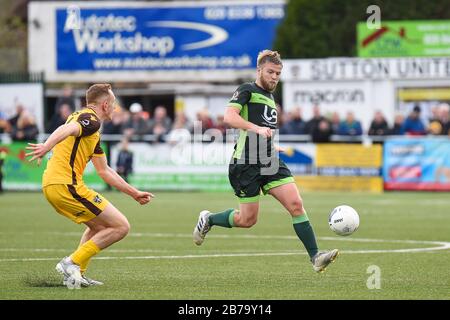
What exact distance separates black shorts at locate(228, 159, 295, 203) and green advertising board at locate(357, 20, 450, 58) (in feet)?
74.0

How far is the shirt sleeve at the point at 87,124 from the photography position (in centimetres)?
1052

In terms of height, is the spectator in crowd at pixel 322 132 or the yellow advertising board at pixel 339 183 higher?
the spectator in crowd at pixel 322 132

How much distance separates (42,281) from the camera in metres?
11.1

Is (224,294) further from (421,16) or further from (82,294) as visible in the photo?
(421,16)

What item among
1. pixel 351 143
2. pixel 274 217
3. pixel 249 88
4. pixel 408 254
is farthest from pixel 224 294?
pixel 351 143

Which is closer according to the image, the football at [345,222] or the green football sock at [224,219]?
the football at [345,222]

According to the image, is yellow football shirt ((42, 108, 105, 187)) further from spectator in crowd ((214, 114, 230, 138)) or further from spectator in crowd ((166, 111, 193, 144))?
spectator in crowd ((166, 111, 193, 144))

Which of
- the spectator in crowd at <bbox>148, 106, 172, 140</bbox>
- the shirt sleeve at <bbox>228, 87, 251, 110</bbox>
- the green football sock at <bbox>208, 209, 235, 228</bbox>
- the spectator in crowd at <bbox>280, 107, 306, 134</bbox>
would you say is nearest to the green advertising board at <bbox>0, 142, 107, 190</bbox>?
the spectator in crowd at <bbox>148, 106, 172, 140</bbox>

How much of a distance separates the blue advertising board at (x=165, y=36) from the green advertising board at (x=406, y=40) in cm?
820

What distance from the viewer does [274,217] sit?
21.2 m

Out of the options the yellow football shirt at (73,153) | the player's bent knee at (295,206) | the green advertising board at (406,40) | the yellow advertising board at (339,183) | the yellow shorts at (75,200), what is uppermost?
the green advertising board at (406,40)

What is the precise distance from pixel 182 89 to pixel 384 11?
7.67 m

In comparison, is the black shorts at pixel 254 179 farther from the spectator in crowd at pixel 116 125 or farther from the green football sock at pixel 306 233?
the spectator in crowd at pixel 116 125

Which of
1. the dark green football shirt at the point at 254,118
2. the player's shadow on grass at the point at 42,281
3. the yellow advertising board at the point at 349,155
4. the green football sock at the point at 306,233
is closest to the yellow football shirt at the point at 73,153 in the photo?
the player's shadow on grass at the point at 42,281
